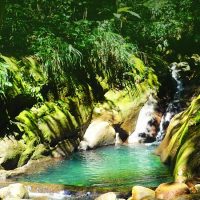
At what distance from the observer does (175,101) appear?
16.1m

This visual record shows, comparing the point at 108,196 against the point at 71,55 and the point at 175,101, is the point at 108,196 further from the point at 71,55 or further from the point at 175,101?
the point at 175,101

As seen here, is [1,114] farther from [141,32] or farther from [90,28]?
[141,32]

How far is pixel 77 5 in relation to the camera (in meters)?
18.5

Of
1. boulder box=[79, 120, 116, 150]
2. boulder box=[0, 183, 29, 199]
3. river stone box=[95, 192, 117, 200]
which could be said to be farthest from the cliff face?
boulder box=[0, 183, 29, 199]

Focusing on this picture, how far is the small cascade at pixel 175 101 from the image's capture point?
48.9ft

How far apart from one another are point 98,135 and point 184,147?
4.92 m

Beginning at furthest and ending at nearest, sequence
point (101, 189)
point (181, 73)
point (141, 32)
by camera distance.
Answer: point (141, 32), point (181, 73), point (101, 189)

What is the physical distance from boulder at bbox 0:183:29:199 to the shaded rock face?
7485mm

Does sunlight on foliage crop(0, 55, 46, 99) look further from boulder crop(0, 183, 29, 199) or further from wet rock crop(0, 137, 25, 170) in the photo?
boulder crop(0, 183, 29, 199)

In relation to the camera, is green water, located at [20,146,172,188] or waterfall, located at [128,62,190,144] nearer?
green water, located at [20,146,172,188]

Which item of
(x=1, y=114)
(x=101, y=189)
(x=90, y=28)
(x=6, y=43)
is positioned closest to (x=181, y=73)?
(x=90, y=28)

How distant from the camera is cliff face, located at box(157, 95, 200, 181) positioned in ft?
27.0

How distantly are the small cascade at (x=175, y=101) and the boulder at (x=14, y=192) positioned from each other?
778cm

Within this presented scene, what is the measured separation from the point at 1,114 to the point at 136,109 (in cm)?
603
